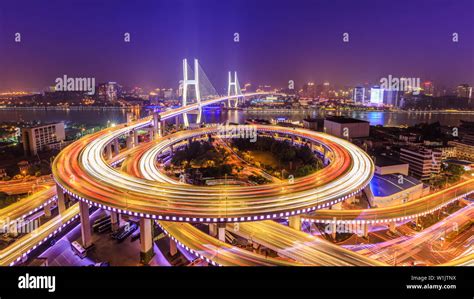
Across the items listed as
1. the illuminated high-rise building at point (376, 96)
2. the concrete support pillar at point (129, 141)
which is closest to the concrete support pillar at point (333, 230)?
the concrete support pillar at point (129, 141)

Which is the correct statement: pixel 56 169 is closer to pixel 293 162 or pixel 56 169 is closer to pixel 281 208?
pixel 281 208

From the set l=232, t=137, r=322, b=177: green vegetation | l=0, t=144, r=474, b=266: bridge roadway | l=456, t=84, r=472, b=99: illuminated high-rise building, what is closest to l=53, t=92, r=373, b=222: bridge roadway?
l=0, t=144, r=474, b=266: bridge roadway

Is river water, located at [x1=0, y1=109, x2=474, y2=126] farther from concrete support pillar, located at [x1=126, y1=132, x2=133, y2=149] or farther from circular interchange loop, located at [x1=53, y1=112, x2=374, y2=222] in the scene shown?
circular interchange loop, located at [x1=53, y1=112, x2=374, y2=222]

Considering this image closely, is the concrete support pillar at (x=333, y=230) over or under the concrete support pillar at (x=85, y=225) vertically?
under

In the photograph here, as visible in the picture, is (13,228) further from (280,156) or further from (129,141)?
(280,156)

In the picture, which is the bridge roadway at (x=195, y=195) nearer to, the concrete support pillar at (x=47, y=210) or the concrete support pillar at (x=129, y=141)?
the concrete support pillar at (x=47, y=210)

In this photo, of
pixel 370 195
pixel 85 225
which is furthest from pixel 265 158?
pixel 85 225
